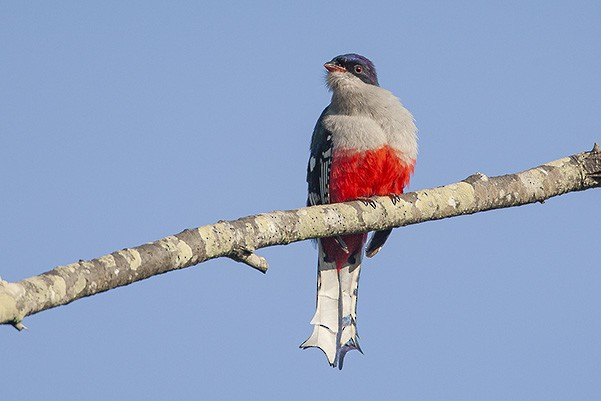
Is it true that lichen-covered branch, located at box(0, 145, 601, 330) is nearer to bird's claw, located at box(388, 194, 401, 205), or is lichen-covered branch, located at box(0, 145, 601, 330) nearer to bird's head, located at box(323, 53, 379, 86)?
bird's claw, located at box(388, 194, 401, 205)

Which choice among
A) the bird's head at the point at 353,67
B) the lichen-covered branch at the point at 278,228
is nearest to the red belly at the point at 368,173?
the bird's head at the point at 353,67

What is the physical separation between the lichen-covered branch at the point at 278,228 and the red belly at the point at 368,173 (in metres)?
1.68

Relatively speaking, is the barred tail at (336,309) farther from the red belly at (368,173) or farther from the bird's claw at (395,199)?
the bird's claw at (395,199)

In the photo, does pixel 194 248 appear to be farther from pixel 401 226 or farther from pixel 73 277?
pixel 401 226

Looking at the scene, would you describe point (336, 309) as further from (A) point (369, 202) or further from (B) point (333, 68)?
(B) point (333, 68)

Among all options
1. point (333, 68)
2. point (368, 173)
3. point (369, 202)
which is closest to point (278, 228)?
point (369, 202)

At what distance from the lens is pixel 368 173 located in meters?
8.57

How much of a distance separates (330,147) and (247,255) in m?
3.70

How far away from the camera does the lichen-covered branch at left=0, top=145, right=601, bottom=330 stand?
4.14 meters

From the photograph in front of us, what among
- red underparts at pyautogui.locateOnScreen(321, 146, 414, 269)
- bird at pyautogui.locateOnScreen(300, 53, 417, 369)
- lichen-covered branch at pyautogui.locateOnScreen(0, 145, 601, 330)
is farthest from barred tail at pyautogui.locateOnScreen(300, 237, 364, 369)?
lichen-covered branch at pyautogui.locateOnScreen(0, 145, 601, 330)

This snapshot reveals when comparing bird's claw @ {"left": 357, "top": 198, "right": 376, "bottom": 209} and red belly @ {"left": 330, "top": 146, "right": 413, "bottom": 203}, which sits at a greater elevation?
red belly @ {"left": 330, "top": 146, "right": 413, "bottom": 203}

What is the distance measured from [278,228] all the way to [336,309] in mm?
3175

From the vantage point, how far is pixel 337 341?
27.2 feet

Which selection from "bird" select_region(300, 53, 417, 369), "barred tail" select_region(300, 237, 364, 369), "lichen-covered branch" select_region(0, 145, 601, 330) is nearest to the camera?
"lichen-covered branch" select_region(0, 145, 601, 330)
